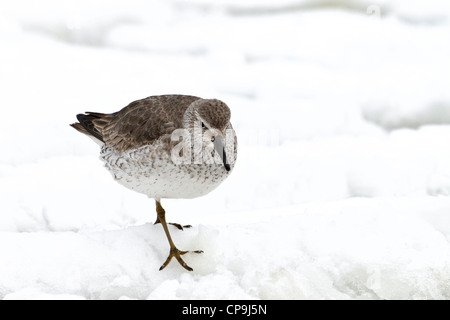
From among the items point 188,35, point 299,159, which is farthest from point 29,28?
point 299,159

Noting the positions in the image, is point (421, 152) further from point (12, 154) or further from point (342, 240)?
point (12, 154)

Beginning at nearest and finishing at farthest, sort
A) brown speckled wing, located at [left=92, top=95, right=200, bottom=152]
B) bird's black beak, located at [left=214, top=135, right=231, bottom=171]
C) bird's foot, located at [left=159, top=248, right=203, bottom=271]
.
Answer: bird's black beak, located at [left=214, top=135, right=231, bottom=171]
bird's foot, located at [left=159, top=248, right=203, bottom=271]
brown speckled wing, located at [left=92, top=95, right=200, bottom=152]

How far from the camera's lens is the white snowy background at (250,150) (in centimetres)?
353

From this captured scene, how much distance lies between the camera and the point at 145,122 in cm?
385

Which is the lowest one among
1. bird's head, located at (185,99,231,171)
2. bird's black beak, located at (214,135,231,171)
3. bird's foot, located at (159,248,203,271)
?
bird's foot, located at (159,248,203,271)

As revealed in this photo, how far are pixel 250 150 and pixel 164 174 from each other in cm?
258

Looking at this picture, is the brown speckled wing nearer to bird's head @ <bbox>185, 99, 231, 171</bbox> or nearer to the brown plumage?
the brown plumage

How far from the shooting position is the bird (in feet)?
11.5

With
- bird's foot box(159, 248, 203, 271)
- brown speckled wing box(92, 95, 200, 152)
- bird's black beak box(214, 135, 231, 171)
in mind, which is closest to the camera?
bird's black beak box(214, 135, 231, 171)

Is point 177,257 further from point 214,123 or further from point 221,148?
point 214,123

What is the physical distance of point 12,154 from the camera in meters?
5.68

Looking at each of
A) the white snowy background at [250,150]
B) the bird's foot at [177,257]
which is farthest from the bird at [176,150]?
the white snowy background at [250,150]

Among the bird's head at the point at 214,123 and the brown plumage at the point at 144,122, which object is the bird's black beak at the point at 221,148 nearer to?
the bird's head at the point at 214,123

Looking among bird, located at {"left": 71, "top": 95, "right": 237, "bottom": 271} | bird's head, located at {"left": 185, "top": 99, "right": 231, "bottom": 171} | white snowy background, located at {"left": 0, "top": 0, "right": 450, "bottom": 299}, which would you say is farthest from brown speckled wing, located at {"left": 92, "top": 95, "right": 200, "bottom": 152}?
white snowy background, located at {"left": 0, "top": 0, "right": 450, "bottom": 299}
